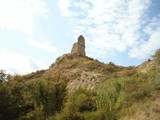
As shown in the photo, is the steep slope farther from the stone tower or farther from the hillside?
the hillside

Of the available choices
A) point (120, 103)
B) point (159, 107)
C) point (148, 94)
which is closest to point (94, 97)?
point (120, 103)

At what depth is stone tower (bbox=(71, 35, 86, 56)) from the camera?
47281 mm

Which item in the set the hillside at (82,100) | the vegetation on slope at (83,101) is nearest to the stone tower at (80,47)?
the vegetation on slope at (83,101)

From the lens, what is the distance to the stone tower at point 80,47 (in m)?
47.3

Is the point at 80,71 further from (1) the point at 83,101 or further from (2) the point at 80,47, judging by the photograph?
(1) the point at 83,101

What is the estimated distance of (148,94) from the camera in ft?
79.0

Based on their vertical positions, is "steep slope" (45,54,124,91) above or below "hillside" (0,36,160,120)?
above

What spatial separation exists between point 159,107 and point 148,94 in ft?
12.2

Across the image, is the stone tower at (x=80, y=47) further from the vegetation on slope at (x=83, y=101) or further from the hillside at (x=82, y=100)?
the hillside at (x=82, y=100)

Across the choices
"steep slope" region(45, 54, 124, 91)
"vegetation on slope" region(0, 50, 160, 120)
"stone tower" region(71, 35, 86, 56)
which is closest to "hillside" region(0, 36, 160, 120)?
"vegetation on slope" region(0, 50, 160, 120)

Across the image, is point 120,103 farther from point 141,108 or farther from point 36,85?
point 36,85

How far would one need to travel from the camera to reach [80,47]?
47781mm

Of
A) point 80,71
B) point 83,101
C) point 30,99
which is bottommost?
point 83,101

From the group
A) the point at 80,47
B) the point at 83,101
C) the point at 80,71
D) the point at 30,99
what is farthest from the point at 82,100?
the point at 80,47
